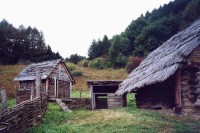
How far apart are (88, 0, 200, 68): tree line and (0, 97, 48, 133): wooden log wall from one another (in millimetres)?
47470

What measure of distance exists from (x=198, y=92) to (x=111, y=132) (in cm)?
606

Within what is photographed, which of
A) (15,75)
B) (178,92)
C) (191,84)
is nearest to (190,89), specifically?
(191,84)

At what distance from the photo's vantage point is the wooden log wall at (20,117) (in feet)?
29.8

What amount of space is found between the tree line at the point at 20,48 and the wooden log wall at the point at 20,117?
5070cm

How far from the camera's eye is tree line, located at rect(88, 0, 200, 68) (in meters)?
61.3

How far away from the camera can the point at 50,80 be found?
27672 mm

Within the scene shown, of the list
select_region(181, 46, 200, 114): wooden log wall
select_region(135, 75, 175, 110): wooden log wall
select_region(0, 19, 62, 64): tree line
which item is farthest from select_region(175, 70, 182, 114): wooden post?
select_region(0, 19, 62, 64): tree line

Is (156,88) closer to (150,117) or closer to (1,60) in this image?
(150,117)

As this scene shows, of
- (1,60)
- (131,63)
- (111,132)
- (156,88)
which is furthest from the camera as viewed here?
(1,60)

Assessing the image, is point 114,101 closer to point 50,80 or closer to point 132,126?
point 50,80

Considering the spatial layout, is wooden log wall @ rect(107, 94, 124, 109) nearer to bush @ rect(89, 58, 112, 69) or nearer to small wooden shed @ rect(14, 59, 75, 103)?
small wooden shed @ rect(14, 59, 75, 103)

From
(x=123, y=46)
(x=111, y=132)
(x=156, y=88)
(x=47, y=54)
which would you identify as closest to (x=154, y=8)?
(x=123, y=46)

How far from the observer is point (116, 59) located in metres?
63.1

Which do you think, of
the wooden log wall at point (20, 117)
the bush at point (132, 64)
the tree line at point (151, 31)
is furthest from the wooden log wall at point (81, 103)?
the tree line at point (151, 31)
